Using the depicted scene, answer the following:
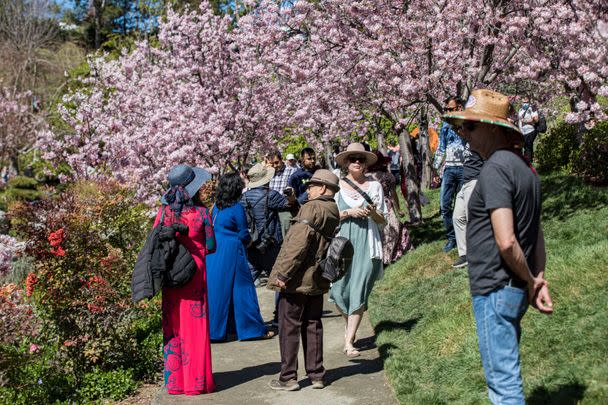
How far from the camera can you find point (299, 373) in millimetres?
7715

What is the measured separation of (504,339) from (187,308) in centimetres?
339

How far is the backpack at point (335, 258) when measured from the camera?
6707 millimetres

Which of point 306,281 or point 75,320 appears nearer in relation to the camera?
point 306,281

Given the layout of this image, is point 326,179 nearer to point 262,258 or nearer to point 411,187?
point 262,258

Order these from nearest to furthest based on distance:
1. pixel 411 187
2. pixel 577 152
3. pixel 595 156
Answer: pixel 595 156
pixel 577 152
pixel 411 187

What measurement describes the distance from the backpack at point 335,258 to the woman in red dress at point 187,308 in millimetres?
953

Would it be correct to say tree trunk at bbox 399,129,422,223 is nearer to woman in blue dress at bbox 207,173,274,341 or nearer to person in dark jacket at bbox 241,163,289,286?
person in dark jacket at bbox 241,163,289,286

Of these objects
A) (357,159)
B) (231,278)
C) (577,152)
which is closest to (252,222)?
(231,278)

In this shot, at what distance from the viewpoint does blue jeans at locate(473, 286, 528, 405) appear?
13.8ft

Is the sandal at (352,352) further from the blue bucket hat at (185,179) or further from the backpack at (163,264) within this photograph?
the blue bucket hat at (185,179)

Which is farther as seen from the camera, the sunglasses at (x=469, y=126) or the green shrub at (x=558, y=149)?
the green shrub at (x=558, y=149)

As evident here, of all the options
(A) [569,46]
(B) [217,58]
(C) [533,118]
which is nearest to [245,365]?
(A) [569,46]

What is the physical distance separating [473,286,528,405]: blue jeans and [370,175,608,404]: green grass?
89 centimetres

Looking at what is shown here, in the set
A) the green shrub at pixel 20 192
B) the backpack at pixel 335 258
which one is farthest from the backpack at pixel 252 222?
the green shrub at pixel 20 192
